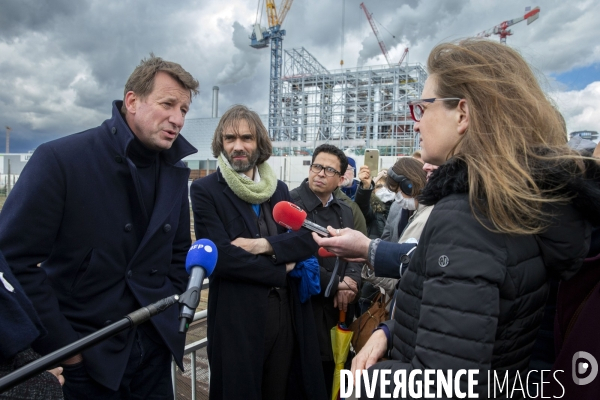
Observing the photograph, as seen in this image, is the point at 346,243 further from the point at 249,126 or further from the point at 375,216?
the point at 375,216

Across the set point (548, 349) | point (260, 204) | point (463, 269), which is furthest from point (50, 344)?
point (548, 349)

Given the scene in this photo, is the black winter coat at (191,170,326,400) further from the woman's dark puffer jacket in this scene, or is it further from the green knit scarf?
the woman's dark puffer jacket

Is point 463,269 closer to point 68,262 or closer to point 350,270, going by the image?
point 68,262

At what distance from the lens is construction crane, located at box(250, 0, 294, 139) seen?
5971 centimetres

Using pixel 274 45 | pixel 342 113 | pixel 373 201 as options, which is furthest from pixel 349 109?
pixel 373 201

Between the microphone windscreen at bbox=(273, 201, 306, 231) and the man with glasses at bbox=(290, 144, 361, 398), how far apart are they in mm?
844

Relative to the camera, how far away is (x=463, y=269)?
41.9 inches

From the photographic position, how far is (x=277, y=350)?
2.57 meters

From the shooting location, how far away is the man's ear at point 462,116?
134 cm

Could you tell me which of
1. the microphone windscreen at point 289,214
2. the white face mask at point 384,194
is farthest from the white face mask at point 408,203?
the white face mask at point 384,194

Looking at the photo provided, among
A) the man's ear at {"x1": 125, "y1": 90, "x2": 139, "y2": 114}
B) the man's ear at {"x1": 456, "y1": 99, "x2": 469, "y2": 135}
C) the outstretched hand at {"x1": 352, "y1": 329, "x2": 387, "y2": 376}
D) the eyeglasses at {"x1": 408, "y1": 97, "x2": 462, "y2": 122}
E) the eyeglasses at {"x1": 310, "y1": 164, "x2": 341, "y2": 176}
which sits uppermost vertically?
the man's ear at {"x1": 125, "y1": 90, "x2": 139, "y2": 114}

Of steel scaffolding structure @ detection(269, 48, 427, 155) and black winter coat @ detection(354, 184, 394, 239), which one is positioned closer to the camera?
black winter coat @ detection(354, 184, 394, 239)

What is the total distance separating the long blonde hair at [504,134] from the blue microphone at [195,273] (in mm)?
904

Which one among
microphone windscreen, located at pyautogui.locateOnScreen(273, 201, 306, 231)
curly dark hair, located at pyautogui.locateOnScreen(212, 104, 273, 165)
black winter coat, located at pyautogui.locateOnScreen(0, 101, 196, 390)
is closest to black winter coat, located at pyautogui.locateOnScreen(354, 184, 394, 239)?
curly dark hair, located at pyautogui.locateOnScreen(212, 104, 273, 165)
